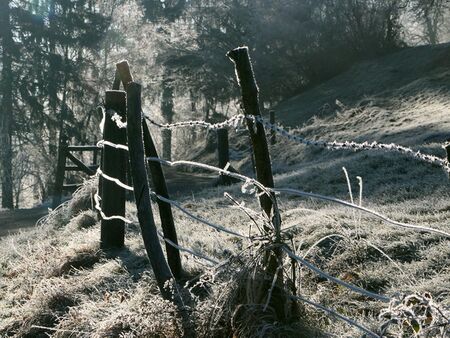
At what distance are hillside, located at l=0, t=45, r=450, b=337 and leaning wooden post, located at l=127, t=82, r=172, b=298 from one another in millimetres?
231

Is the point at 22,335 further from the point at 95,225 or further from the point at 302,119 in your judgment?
the point at 302,119

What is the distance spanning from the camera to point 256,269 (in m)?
3.66

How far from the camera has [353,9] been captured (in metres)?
29.8

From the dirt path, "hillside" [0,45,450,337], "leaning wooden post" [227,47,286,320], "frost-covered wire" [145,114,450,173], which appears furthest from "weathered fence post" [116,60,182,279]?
the dirt path

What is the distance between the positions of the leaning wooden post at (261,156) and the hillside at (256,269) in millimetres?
105

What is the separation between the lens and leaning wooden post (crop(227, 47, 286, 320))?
3.71 meters

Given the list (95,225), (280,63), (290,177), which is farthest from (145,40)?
(95,225)

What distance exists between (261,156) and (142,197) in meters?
1.08

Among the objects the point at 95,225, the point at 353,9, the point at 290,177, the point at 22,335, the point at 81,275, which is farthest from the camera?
the point at 353,9

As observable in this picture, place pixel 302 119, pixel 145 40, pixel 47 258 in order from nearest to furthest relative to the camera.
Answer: pixel 47 258 → pixel 302 119 → pixel 145 40

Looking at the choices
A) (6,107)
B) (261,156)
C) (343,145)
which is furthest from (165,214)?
(6,107)

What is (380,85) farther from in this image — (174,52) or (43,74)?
(43,74)

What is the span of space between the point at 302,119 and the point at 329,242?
20709mm

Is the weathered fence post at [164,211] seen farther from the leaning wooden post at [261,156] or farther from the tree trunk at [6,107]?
the tree trunk at [6,107]
